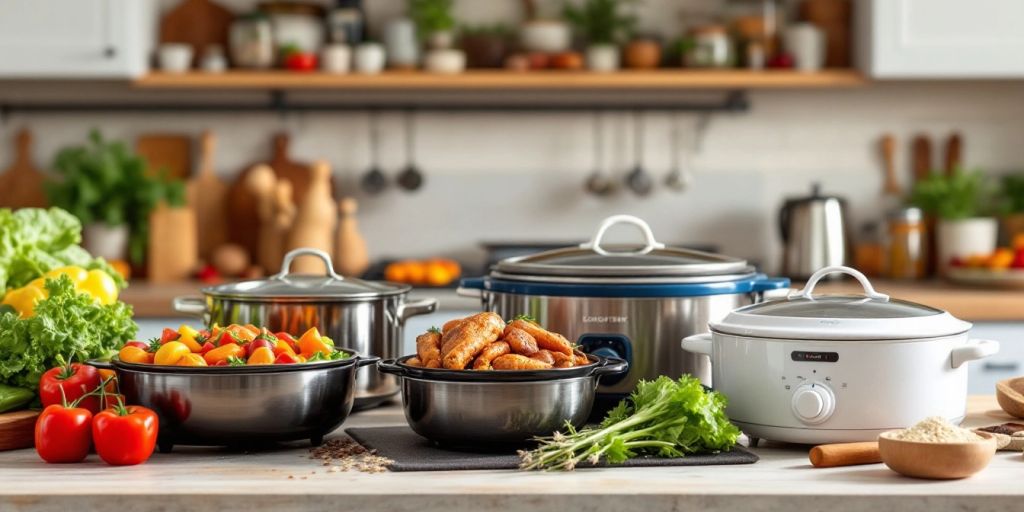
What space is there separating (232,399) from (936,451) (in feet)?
2.77

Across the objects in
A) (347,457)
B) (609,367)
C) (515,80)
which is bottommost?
(347,457)

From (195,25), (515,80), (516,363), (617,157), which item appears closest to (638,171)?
(617,157)

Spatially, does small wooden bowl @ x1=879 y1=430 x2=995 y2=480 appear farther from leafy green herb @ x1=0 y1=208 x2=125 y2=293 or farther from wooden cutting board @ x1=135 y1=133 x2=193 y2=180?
wooden cutting board @ x1=135 y1=133 x2=193 y2=180

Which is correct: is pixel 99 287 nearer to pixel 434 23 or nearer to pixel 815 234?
pixel 434 23

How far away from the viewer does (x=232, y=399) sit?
1551mm

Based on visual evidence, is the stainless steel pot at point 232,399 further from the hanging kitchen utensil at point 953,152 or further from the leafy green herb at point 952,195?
the hanging kitchen utensil at point 953,152

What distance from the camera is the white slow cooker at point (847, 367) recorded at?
1533 millimetres

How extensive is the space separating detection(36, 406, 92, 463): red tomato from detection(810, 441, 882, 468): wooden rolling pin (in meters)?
0.89

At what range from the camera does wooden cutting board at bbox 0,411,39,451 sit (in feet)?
5.37

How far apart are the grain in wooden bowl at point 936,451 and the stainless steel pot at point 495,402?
1.24 feet

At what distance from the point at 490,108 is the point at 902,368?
9.31 ft

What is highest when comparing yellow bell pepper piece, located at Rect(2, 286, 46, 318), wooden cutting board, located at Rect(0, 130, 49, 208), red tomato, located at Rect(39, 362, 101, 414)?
wooden cutting board, located at Rect(0, 130, 49, 208)

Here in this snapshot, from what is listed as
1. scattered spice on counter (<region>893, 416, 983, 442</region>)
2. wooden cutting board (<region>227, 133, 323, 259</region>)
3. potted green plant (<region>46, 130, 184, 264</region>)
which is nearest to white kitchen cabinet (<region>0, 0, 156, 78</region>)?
potted green plant (<region>46, 130, 184, 264</region>)

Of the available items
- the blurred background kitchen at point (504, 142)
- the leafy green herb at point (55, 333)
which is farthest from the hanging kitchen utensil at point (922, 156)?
the leafy green herb at point (55, 333)
